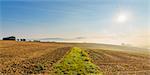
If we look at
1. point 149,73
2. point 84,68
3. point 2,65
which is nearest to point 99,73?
point 84,68

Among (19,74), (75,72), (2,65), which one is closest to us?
(19,74)

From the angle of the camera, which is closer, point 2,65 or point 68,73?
point 68,73

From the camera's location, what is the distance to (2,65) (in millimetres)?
20750

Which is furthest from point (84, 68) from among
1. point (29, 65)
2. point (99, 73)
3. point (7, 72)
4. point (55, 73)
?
point (7, 72)

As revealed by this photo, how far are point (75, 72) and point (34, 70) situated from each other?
3.33 metres

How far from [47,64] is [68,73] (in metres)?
3.57

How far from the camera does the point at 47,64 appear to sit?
861 inches

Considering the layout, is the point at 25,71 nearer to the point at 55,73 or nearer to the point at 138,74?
the point at 55,73

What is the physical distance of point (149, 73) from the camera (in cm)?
2133

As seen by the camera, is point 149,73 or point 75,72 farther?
point 149,73

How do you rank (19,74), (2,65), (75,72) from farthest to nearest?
1. (2,65)
2. (75,72)
3. (19,74)

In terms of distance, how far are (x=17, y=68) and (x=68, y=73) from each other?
436 centimetres

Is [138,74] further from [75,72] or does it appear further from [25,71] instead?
[25,71]

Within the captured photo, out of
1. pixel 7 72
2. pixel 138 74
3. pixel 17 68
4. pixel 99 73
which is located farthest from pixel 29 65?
pixel 138 74
